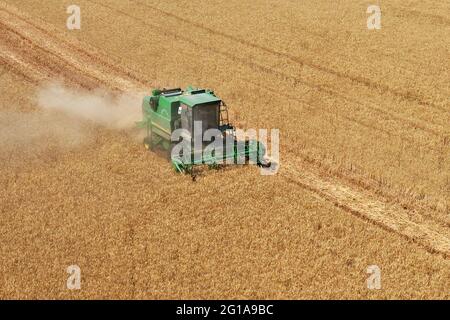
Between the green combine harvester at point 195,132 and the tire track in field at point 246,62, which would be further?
the tire track in field at point 246,62

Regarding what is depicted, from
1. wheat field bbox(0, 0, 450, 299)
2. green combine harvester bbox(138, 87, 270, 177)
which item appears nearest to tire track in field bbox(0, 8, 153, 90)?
wheat field bbox(0, 0, 450, 299)

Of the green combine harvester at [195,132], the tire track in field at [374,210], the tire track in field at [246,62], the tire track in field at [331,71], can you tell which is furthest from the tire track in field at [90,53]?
the tire track in field at [374,210]

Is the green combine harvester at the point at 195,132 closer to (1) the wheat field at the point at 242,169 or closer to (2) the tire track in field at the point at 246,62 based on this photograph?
(1) the wheat field at the point at 242,169

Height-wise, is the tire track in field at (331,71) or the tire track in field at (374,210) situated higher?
the tire track in field at (331,71)

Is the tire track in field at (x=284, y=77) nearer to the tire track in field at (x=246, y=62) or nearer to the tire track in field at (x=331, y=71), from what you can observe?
the tire track in field at (x=246, y=62)

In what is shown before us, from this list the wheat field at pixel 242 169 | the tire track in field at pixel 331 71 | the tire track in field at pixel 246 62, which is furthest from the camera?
the tire track in field at pixel 246 62

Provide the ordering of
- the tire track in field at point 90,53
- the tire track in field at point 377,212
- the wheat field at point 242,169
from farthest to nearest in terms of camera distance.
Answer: the tire track in field at point 90,53 < the tire track in field at point 377,212 < the wheat field at point 242,169

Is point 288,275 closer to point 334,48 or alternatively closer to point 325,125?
point 325,125

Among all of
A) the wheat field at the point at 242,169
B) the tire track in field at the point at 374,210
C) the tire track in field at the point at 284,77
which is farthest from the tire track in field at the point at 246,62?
the tire track in field at the point at 374,210
